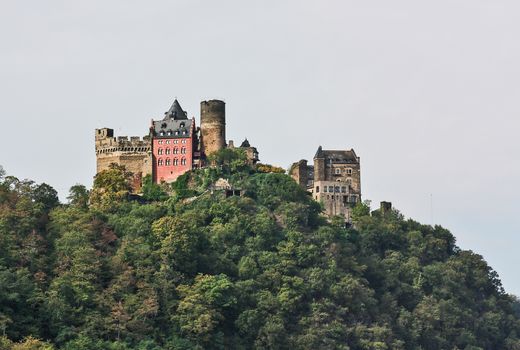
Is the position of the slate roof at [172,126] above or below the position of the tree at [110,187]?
above

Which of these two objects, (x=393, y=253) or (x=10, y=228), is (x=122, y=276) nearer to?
(x=10, y=228)

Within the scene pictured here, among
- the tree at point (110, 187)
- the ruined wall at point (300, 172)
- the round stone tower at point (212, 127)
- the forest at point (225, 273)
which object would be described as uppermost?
the round stone tower at point (212, 127)

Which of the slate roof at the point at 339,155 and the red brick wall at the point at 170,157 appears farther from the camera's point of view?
the slate roof at the point at 339,155

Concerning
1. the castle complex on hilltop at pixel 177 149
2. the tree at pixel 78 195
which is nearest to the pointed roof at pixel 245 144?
the castle complex on hilltop at pixel 177 149

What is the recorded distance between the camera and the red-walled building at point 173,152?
4392 inches

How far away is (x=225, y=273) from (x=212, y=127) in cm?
1744

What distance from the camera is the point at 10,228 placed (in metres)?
94.7

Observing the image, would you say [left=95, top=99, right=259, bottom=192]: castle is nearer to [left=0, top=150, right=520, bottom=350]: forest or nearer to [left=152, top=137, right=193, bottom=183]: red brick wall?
[left=152, top=137, right=193, bottom=183]: red brick wall

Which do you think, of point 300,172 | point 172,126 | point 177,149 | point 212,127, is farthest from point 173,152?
point 300,172

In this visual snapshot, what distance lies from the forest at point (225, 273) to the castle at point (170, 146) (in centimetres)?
151

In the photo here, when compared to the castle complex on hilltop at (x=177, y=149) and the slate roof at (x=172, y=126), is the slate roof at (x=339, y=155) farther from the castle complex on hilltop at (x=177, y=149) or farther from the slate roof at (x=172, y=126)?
the slate roof at (x=172, y=126)

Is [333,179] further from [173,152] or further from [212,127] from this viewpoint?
[173,152]

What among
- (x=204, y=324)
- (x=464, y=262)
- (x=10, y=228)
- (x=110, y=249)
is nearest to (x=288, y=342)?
(x=204, y=324)

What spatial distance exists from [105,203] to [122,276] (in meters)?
13.7
